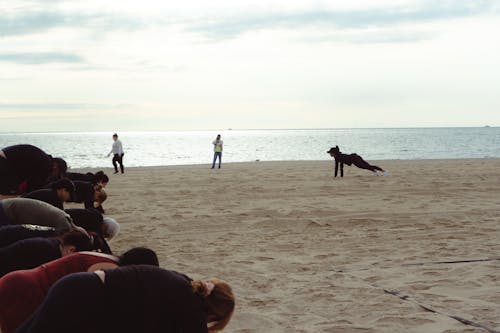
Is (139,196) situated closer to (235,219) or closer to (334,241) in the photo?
(235,219)

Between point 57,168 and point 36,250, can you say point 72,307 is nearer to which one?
point 36,250

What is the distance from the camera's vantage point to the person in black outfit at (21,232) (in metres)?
4.33

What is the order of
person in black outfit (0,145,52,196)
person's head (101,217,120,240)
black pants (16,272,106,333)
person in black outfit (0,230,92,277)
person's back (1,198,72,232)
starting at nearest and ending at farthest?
black pants (16,272,106,333)
person in black outfit (0,230,92,277)
person's back (1,198,72,232)
person in black outfit (0,145,52,196)
person's head (101,217,120,240)

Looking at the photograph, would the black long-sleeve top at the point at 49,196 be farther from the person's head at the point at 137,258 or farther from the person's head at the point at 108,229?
the person's head at the point at 137,258

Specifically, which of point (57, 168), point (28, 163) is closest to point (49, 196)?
point (28, 163)

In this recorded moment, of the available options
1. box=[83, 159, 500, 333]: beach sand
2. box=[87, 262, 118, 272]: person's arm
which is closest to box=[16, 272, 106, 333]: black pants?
box=[87, 262, 118, 272]: person's arm

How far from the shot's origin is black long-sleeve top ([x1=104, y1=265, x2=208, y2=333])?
8.99 feet

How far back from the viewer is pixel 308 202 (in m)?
12.9

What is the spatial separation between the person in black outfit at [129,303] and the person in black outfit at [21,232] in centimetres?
166

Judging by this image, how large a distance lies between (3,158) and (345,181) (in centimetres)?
1287

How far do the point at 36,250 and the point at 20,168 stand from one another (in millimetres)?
2489

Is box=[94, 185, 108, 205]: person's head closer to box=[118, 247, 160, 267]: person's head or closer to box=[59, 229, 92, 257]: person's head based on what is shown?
box=[59, 229, 92, 257]: person's head

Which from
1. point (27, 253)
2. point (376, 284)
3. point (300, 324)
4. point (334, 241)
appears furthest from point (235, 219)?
point (27, 253)

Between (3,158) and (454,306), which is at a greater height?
(3,158)
